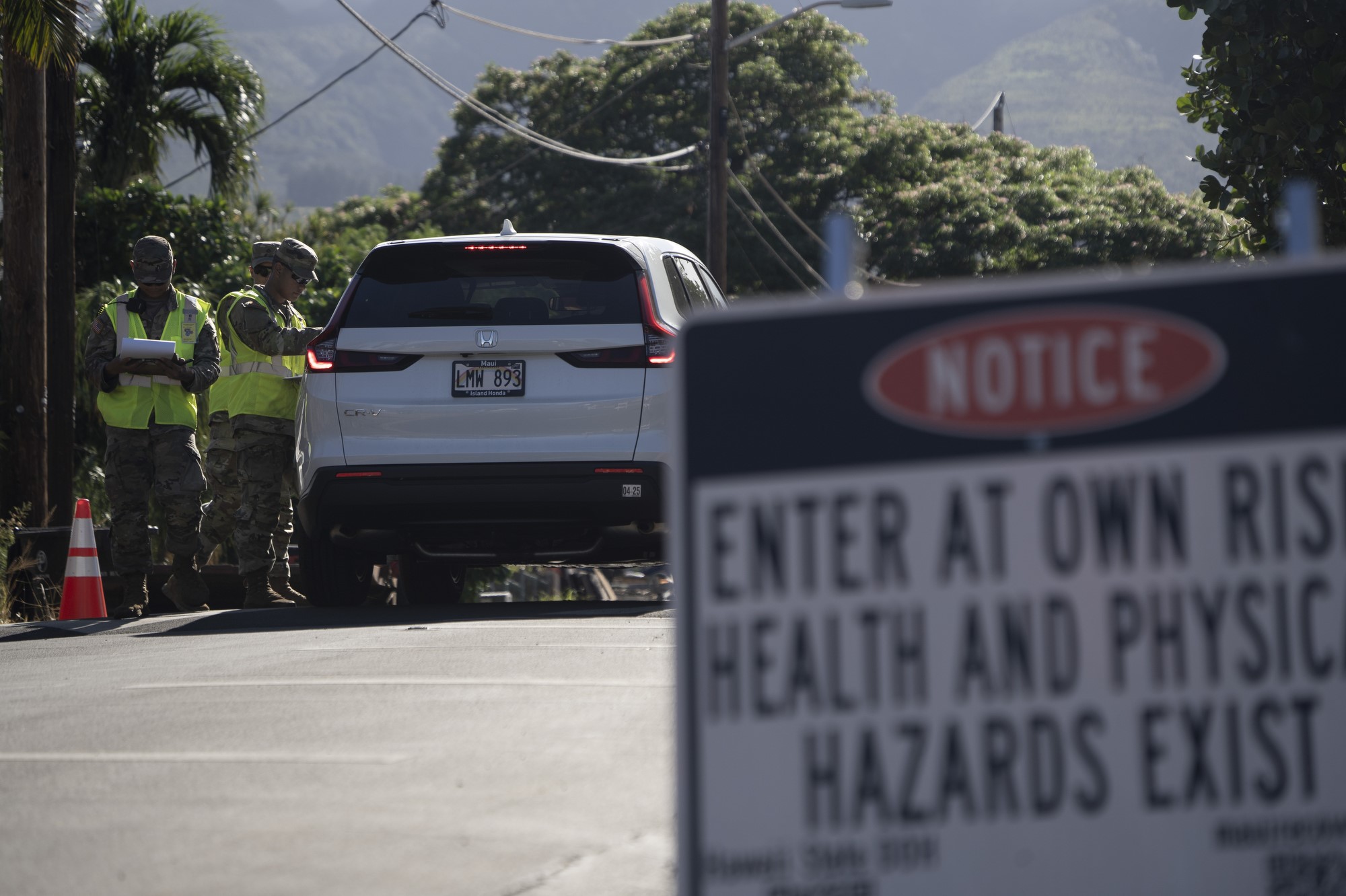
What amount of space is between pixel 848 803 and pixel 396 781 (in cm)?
253

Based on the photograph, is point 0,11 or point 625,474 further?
point 0,11

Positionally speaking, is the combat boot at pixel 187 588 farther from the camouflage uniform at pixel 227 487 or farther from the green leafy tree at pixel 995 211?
the green leafy tree at pixel 995 211

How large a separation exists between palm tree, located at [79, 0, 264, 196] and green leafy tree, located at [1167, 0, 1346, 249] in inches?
571

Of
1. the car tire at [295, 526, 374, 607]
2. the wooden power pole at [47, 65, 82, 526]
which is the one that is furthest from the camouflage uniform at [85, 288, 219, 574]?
the wooden power pole at [47, 65, 82, 526]

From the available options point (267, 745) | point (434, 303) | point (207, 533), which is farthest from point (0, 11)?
point (267, 745)

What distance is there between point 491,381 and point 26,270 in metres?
6.09

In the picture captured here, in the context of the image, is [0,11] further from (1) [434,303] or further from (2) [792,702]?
(2) [792,702]

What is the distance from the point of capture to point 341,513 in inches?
352

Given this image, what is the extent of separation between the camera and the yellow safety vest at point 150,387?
10164mm

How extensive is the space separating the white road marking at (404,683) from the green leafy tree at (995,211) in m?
35.4

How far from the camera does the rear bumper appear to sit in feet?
28.8

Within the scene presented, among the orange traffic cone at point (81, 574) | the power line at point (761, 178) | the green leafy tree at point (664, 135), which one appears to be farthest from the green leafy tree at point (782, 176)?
the orange traffic cone at point (81, 574)

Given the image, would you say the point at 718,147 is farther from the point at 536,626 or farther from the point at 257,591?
the point at 536,626

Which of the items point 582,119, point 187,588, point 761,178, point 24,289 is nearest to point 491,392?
point 187,588
